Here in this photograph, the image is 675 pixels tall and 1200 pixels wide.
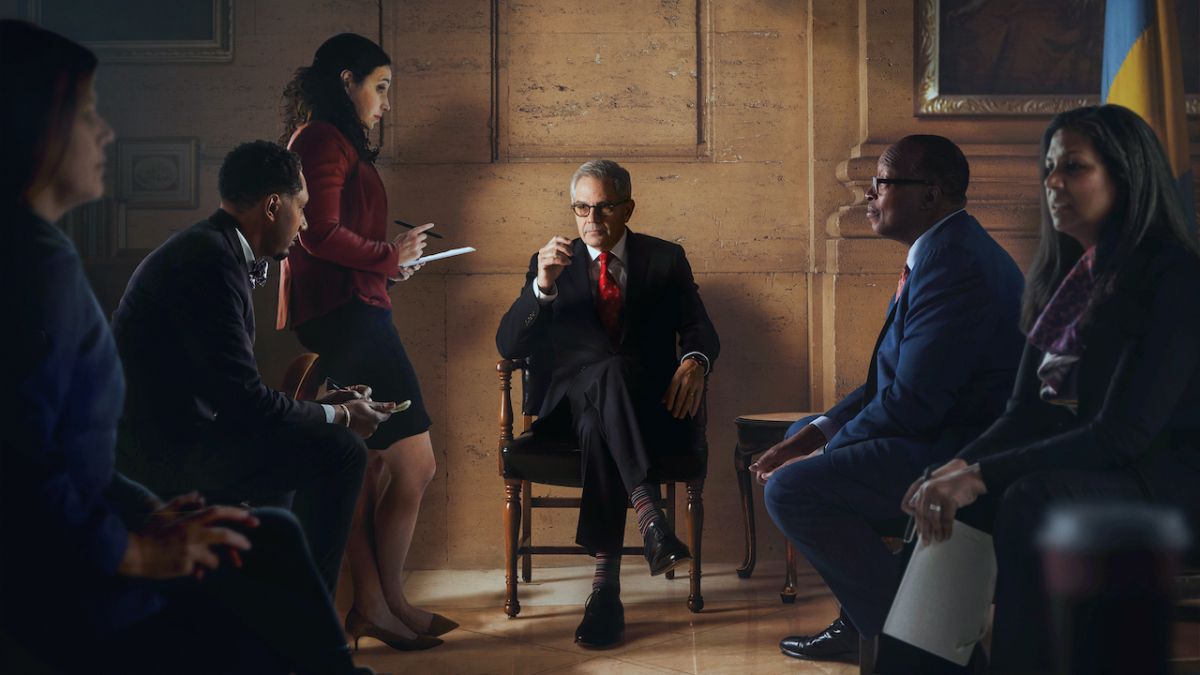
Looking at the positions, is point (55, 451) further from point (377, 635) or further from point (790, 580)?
point (790, 580)

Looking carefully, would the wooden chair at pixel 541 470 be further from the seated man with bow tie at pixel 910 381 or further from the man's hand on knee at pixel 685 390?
the seated man with bow tie at pixel 910 381

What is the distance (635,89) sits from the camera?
14.3ft

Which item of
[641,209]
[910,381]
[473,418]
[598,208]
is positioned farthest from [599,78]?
[910,381]

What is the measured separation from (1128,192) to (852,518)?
1.00m

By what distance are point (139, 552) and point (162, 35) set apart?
180cm

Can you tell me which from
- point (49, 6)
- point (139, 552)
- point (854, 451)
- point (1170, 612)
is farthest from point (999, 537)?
point (49, 6)

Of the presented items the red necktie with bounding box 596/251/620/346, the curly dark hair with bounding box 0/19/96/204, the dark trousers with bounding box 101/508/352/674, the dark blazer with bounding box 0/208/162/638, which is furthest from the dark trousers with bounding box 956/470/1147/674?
the red necktie with bounding box 596/251/620/346

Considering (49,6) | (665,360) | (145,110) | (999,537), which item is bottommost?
(999,537)

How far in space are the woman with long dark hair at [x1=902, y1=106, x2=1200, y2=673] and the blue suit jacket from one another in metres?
0.22

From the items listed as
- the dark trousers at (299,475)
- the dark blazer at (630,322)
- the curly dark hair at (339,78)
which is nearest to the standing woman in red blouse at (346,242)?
the curly dark hair at (339,78)

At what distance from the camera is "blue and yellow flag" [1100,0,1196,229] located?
2.26 meters

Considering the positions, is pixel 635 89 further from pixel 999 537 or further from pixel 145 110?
pixel 999 537

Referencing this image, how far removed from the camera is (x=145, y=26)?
2.54 metres

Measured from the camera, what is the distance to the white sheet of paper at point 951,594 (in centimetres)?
190
